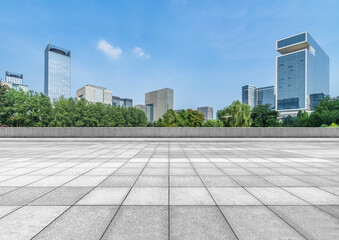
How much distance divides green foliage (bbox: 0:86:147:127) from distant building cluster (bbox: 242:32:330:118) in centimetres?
16440

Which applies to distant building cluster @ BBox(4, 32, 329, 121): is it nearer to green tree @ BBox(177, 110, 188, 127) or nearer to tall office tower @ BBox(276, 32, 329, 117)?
tall office tower @ BBox(276, 32, 329, 117)

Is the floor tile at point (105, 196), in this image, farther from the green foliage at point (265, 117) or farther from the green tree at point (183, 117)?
the green foliage at point (265, 117)

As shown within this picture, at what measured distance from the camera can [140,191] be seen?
13.8 feet

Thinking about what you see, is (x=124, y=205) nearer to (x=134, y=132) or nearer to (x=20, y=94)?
(x=134, y=132)

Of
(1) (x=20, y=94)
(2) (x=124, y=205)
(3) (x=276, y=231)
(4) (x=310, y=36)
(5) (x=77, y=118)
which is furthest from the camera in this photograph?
(4) (x=310, y=36)

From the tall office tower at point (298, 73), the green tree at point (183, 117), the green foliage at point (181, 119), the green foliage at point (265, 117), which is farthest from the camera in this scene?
the tall office tower at point (298, 73)

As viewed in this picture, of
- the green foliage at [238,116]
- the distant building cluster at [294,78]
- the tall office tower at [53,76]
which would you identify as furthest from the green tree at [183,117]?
the tall office tower at [53,76]

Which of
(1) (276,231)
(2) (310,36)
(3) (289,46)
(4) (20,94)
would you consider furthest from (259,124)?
(2) (310,36)

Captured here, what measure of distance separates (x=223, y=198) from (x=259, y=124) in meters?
58.4

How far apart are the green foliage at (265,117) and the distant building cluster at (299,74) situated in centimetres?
11811

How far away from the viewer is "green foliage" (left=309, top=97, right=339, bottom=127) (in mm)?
37250

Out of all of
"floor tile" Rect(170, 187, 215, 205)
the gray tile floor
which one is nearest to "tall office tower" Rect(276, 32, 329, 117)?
the gray tile floor

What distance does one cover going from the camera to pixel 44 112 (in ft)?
113

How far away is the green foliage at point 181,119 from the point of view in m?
52.7
